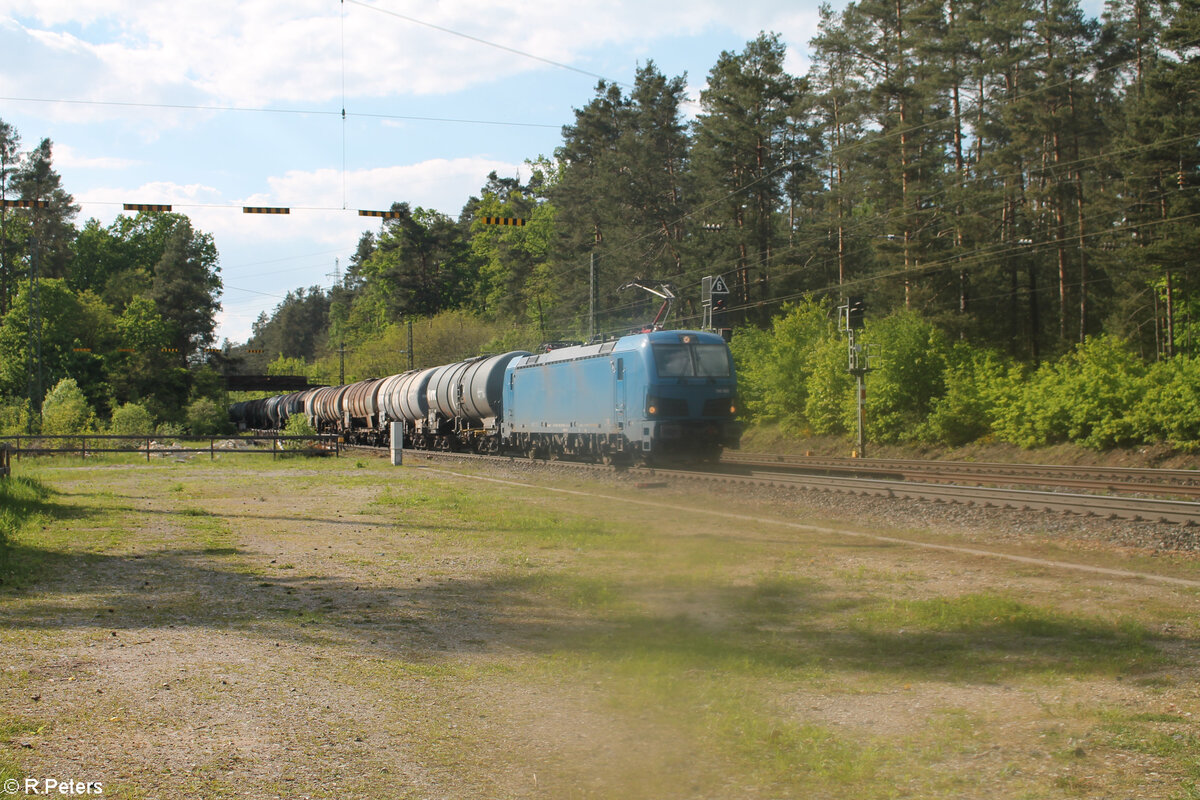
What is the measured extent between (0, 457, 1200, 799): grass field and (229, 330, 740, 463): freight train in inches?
345

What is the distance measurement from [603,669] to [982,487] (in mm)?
12147

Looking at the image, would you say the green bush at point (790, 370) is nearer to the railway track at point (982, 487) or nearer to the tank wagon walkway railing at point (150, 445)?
the railway track at point (982, 487)

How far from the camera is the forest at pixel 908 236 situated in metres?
33.0

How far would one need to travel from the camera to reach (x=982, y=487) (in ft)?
53.8

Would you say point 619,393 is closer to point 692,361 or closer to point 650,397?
point 650,397

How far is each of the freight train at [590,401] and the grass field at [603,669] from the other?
8.77 meters

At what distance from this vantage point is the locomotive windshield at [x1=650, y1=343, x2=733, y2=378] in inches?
838

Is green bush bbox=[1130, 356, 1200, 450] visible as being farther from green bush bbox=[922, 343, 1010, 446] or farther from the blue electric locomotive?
the blue electric locomotive

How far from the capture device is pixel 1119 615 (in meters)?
7.57

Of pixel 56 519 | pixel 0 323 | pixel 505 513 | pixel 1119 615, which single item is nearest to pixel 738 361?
pixel 505 513

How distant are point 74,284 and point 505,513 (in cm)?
9019

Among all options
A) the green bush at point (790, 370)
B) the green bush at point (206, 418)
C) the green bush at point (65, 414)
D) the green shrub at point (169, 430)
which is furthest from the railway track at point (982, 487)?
the green bush at point (206, 418)

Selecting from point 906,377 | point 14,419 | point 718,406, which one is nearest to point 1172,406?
point 906,377

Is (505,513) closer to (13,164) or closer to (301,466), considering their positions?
(301,466)
